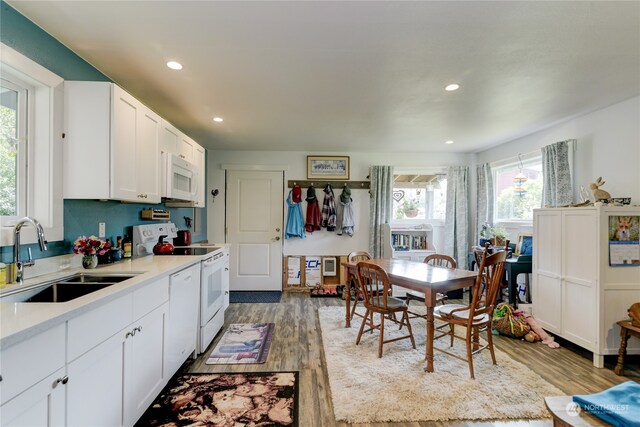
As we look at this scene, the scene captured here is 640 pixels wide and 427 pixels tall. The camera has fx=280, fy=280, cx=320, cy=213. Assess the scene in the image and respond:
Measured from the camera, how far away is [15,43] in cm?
157

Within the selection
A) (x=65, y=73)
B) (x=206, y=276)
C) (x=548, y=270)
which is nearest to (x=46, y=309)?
(x=206, y=276)

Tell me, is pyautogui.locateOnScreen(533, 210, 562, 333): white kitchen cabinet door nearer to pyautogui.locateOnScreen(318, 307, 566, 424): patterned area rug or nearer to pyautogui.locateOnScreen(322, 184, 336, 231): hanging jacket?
pyautogui.locateOnScreen(318, 307, 566, 424): patterned area rug

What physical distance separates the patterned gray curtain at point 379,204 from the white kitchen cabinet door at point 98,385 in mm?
3828

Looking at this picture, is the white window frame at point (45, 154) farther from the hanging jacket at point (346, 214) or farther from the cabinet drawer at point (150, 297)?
the hanging jacket at point (346, 214)

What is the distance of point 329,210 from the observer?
4.81 metres

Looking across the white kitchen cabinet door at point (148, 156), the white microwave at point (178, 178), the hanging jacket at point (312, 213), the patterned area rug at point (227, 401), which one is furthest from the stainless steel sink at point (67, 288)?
the hanging jacket at point (312, 213)

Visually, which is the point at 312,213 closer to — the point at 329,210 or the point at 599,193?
the point at 329,210

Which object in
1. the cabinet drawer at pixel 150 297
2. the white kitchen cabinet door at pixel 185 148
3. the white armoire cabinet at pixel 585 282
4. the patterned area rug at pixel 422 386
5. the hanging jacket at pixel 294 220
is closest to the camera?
the cabinet drawer at pixel 150 297

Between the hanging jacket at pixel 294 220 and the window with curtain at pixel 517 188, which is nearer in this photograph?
the window with curtain at pixel 517 188

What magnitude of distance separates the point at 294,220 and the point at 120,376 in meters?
3.44

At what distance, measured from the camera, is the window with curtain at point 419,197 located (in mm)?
5031

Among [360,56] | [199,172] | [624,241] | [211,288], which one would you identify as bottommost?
[211,288]

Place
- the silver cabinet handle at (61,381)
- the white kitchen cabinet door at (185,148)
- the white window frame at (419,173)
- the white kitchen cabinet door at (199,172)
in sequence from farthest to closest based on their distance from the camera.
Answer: the white window frame at (419,173) < the white kitchen cabinet door at (199,172) < the white kitchen cabinet door at (185,148) < the silver cabinet handle at (61,381)

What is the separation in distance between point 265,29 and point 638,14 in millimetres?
2069
